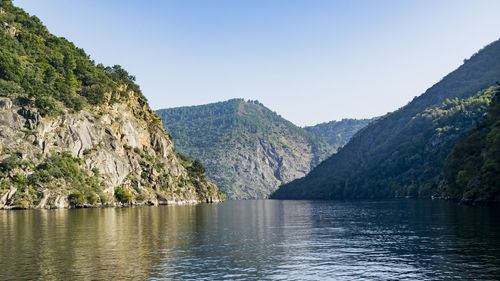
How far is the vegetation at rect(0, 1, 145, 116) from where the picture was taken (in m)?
148

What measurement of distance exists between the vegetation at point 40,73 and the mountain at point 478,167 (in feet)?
445

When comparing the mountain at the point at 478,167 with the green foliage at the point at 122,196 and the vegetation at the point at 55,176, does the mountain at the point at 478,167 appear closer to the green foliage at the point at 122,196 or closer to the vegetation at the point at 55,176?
the green foliage at the point at 122,196

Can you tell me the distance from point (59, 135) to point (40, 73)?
30.3 m

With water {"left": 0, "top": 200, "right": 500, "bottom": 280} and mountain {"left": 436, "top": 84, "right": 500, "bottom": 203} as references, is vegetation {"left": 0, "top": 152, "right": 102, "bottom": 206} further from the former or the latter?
mountain {"left": 436, "top": 84, "right": 500, "bottom": 203}

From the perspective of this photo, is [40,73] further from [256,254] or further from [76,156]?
[256,254]

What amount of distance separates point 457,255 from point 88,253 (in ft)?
114

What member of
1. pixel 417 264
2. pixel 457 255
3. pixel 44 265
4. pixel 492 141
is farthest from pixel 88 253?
pixel 492 141

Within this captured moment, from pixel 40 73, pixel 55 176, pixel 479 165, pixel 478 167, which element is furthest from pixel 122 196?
pixel 479 165

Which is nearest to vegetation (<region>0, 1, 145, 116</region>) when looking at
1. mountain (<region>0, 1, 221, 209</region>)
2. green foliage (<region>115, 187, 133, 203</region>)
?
mountain (<region>0, 1, 221, 209</region>)

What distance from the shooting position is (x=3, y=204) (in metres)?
119

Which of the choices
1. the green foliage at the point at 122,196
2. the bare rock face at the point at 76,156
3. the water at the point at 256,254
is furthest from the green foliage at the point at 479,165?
the bare rock face at the point at 76,156

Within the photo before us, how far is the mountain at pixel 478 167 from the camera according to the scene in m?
105

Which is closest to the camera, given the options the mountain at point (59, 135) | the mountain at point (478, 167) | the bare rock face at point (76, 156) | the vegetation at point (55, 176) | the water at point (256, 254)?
the water at point (256, 254)

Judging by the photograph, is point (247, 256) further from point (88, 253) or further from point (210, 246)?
point (88, 253)
